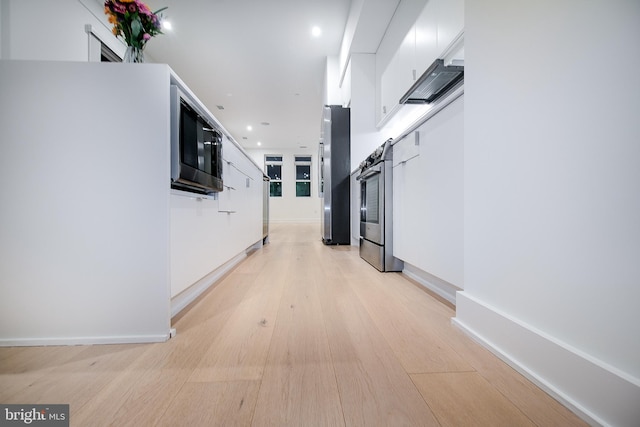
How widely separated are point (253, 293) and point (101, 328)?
0.70 metres

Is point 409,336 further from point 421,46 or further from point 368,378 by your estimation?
point 421,46

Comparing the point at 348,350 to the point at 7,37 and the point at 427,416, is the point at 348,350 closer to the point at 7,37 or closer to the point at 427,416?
the point at 427,416

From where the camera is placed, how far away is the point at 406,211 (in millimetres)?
1700

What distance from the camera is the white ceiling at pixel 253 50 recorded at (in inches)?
125

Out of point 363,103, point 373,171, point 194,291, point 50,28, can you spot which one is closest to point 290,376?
point 194,291

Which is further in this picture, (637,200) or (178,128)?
(178,128)

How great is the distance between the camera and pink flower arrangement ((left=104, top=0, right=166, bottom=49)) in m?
1.08

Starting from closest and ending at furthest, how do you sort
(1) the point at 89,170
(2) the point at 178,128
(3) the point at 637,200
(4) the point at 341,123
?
(3) the point at 637,200 < (1) the point at 89,170 < (2) the point at 178,128 < (4) the point at 341,123

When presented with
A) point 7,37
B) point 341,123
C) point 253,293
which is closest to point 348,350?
point 253,293

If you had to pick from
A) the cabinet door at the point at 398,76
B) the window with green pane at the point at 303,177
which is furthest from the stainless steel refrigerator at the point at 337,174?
the window with green pane at the point at 303,177

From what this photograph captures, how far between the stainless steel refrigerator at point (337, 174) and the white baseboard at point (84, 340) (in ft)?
9.04

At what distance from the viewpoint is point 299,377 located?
71cm

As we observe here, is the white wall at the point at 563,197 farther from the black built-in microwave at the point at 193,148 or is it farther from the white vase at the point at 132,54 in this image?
the white vase at the point at 132,54

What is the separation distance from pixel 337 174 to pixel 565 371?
123 inches
